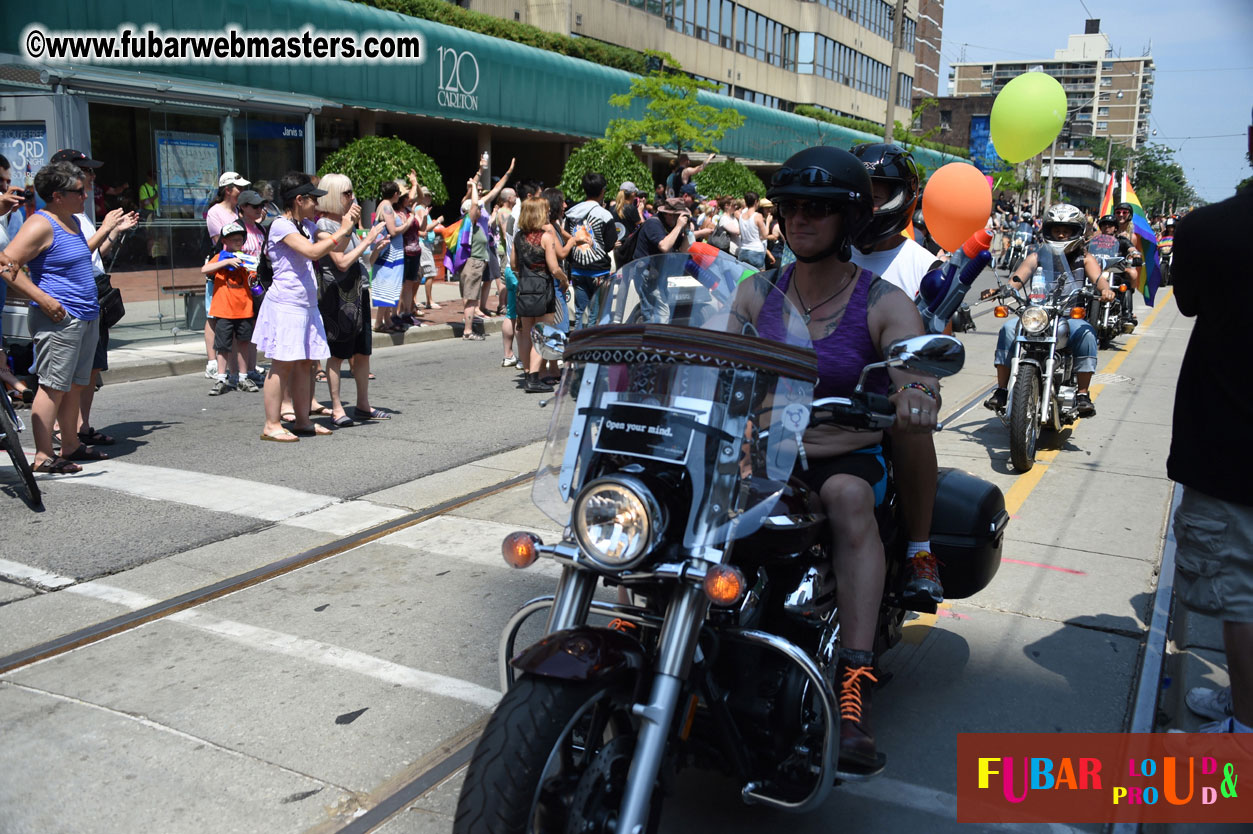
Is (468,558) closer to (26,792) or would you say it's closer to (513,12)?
(26,792)

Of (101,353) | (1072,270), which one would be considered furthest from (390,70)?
(1072,270)

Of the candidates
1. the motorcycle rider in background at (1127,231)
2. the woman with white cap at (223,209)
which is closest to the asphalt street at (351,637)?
the woman with white cap at (223,209)

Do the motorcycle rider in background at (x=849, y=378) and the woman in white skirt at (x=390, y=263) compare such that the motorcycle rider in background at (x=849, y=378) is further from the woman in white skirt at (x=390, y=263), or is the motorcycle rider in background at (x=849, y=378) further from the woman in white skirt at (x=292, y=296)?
the woman in white skirt at (x=390, y=263)

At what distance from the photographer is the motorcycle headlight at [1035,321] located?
312 inches

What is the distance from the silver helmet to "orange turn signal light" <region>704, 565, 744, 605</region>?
22.7 ft

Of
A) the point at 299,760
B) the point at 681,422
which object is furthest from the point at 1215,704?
the point at 299,760

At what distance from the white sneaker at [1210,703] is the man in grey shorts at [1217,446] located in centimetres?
43

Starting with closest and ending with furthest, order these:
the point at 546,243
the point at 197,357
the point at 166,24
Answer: the point at 546,243
the point at 197,357
the point at 166,24

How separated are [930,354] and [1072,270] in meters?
6.46

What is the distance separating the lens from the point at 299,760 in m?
3.43

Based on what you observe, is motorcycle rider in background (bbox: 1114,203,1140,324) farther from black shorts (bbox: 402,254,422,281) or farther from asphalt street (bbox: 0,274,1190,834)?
black shorts (bbox: 402,254,422,281)

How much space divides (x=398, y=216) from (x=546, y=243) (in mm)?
3725

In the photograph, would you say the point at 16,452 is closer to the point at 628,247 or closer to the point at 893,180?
the point at 893,180

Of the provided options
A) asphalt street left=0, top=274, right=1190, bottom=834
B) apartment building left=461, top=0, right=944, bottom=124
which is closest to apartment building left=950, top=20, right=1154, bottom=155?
apartment building left=461, top=0, right=944, bottom=124
